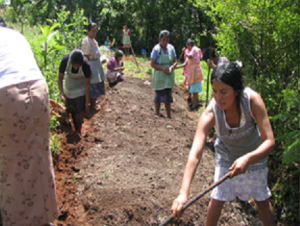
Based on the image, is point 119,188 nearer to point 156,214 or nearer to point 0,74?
point 156,214

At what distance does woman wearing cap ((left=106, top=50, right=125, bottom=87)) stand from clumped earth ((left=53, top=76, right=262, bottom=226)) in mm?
1985

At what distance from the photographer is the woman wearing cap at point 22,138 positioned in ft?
6.84

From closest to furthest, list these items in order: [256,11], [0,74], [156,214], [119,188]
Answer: [0,74]
[156,214]
[119,188]
[256,11]

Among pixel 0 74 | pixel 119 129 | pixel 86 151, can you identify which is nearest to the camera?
pixel 0 74

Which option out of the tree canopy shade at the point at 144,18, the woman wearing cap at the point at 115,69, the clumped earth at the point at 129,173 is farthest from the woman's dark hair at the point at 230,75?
the tree canopy shade at the point at 144,18

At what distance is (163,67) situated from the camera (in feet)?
18.8

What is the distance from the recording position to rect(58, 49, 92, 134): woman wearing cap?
468 cm

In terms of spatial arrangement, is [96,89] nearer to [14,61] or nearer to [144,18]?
[14,61]

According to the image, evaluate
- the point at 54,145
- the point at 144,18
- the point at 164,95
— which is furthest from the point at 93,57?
the point at 144,18

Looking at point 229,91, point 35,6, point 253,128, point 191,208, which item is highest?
point 35,6

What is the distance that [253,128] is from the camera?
232cm

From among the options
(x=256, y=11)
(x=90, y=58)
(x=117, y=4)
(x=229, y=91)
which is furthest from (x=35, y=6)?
(x=229, y=91)

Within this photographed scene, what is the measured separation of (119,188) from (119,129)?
6.81 ft

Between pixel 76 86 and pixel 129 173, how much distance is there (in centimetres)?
176
